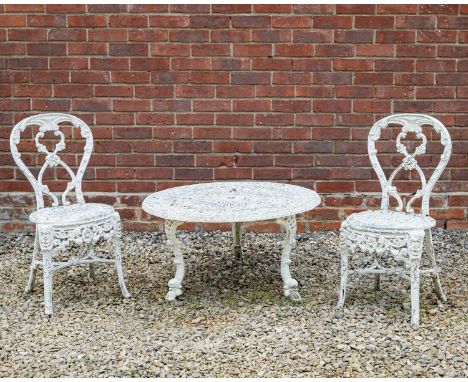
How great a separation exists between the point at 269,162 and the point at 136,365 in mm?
2413

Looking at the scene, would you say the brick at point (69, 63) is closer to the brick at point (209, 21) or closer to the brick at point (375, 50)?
the brick at point (209, 21)

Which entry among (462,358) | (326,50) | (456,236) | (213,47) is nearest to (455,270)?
(456,236)

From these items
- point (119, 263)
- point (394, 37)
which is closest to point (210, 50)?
point (394, 37)

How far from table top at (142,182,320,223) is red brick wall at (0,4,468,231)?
2.70 ft

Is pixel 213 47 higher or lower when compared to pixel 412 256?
higher

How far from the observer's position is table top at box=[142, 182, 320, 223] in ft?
12.1

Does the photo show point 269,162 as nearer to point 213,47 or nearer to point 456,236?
point 213,47

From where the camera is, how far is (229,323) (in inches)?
143

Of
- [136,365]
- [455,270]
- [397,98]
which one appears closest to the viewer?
[136,365]

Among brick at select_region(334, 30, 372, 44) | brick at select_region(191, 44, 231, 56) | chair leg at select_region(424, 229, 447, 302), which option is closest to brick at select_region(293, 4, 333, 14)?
brick at select_region(334, 30, 372, 44)

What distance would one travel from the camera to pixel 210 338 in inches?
135

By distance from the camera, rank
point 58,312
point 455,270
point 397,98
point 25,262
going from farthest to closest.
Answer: point 397,98, point 25,262, point 455,270, point 58,312

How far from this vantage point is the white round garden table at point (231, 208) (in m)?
3.70

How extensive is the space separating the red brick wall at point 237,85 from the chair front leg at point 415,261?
171 cm
